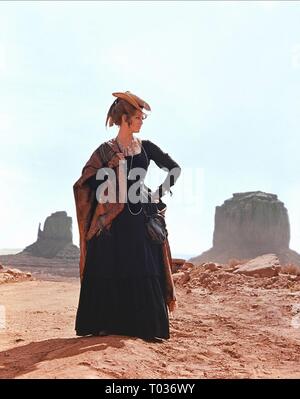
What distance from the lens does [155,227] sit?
485 cm

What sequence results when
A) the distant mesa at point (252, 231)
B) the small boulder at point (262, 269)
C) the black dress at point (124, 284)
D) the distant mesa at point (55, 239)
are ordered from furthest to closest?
the distant mesa at point (55, 239), the distant mesa at point (252, 231), the small boulder at point (262, 269), the black dress at point (124, 284)

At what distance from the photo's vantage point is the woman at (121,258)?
4680mm

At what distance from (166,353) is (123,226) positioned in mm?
1401

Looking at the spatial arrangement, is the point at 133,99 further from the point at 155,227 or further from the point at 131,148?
the point at 155,227

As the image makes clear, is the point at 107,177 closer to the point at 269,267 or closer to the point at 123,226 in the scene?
the point at 123,226

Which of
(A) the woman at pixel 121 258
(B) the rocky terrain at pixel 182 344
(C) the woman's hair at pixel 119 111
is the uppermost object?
(C) the woman's hair at pixel 119 111

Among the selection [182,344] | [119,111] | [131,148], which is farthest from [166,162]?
[182,344]

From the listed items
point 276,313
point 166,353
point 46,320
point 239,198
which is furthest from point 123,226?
point 239,198

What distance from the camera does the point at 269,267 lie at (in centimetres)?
1454

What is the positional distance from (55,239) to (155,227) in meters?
84.1

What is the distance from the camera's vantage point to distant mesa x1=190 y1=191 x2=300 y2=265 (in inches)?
2869

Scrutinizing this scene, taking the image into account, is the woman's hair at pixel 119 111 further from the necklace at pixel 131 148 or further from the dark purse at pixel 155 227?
the dark purse at pixel 155 227

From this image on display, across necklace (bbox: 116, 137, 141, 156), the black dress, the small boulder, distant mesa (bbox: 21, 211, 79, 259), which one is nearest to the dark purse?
the black dress

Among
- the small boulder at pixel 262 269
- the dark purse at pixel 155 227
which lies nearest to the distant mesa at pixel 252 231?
the small boulder at pixel 262 269
